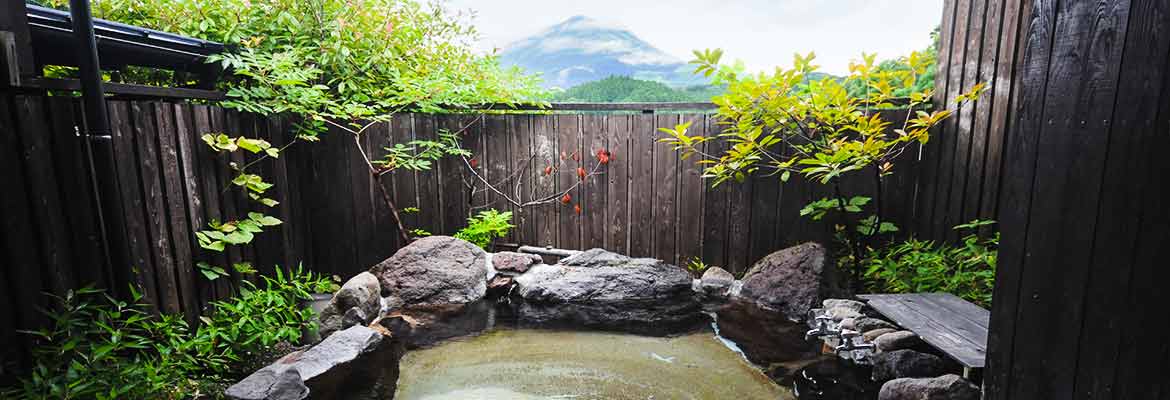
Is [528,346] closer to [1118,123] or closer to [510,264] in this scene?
[510,264]

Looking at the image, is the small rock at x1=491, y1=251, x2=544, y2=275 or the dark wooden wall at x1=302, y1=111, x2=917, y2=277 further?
the small rock at x1=491, y1=251, x2=544, y2=275

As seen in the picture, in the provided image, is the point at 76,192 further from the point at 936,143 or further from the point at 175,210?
the point at 936,143

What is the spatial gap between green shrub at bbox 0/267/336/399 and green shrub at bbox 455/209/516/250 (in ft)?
5.82

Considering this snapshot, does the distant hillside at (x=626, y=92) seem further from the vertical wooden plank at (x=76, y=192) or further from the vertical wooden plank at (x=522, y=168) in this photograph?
the vertical wooden plank at (x=76, y=192)

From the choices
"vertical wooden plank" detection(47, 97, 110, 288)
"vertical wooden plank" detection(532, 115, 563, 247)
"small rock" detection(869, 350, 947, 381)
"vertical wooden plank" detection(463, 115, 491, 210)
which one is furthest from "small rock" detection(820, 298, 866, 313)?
"vertical wooden plank" detection(47, 97, 110, 288)

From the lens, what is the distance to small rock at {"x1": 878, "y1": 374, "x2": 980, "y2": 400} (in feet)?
Answer: 7.52

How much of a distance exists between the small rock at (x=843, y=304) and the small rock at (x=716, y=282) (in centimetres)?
82

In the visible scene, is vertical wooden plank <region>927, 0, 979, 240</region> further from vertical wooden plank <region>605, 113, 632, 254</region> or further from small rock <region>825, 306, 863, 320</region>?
vertical wooden plank <region>605, 113, 632, 254</region>

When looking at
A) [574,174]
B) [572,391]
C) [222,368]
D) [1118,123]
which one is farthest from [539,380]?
[1118,123]

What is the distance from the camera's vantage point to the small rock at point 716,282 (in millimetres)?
4262

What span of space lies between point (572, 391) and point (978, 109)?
3.32 metres

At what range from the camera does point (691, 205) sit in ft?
14.8

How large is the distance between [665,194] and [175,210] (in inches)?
138

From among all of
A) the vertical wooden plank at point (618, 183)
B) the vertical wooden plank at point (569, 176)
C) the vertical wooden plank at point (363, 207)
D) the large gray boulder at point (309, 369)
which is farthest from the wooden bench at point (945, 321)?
the vertical wooden plank at point (363, 207)
